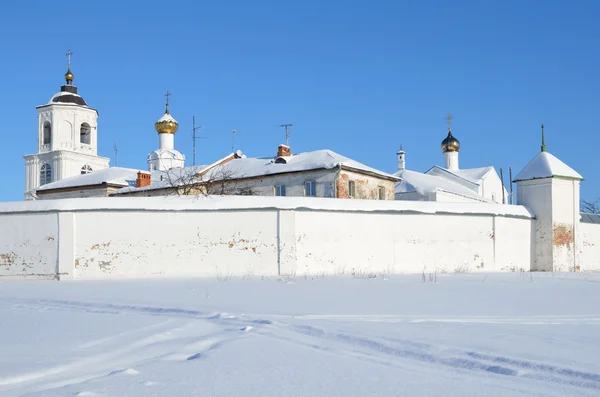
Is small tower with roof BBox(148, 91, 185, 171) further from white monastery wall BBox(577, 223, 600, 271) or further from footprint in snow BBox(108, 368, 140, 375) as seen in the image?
footprint in snow BBox(108, 368, 140, 375)

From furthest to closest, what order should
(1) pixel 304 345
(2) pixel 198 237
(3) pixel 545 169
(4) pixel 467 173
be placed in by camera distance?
1. (4) pixel 467 173
2. (3) pixel 545 169
3. (2) pixel 198 237
4. (1) pixel 304 345

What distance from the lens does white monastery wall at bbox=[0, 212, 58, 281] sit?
1356 centimetres

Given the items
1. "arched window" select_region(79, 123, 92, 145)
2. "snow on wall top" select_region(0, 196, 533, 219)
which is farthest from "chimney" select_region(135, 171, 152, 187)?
"snow on wall top" select_region(0, 196, 533, 219)

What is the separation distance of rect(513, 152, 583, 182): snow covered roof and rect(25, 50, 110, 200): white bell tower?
91.5 feet

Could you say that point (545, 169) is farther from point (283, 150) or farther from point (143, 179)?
point (143, 179)

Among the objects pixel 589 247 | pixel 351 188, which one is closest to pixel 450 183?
pixel 351 188

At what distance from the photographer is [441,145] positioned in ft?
142

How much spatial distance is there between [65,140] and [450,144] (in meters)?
25.5

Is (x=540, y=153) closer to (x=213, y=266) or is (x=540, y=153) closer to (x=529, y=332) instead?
(x=213, y=266)

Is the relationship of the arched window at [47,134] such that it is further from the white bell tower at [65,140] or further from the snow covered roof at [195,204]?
the snow covered roof at [195,204]

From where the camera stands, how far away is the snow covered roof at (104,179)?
30828 mm

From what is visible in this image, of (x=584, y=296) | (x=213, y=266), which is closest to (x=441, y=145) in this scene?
(x=213, y=266)

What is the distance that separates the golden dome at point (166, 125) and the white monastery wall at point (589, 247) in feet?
78.5

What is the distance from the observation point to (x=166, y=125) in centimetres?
3547
